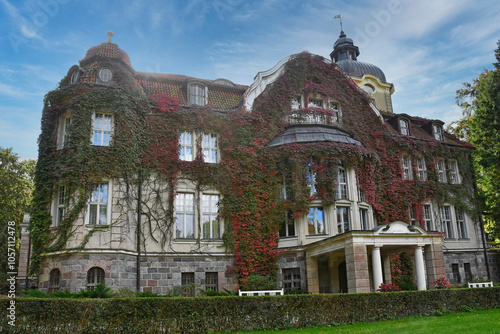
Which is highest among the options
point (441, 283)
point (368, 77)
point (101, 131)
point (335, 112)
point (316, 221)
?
point (368, 77)

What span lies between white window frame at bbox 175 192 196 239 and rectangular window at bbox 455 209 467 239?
17.4 metres

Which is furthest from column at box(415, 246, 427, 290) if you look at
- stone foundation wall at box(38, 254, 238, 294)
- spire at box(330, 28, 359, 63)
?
spire at box(330, 28, 359, 63)

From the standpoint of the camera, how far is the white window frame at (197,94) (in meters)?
23.6

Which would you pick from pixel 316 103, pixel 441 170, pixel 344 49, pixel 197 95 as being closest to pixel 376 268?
pixel 316 103

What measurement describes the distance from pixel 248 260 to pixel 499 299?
35.3 ft

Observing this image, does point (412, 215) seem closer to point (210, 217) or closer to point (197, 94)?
point (210, 217)

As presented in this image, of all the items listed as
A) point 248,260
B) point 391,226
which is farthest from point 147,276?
point 391,226

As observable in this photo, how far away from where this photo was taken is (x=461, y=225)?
27750mm

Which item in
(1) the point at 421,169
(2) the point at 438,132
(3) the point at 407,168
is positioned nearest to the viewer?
(3) the point at 407,168

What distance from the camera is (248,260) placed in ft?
68.2

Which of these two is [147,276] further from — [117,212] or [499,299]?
[499,299]

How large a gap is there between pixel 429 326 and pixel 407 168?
52.4 ft

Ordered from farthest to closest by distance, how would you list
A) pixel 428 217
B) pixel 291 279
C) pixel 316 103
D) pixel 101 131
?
pixel 428 217, pixel 316 103, pixel 291 279, pixel 101 131

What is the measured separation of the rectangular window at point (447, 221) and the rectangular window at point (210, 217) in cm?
1501
